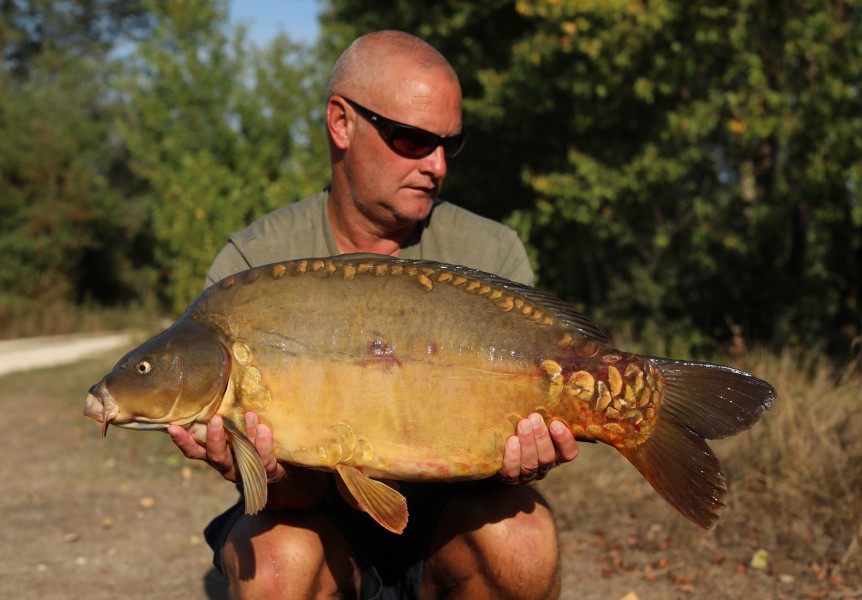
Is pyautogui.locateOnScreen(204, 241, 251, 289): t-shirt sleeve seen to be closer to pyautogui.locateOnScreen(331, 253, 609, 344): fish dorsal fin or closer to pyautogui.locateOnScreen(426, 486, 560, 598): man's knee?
pyautogui.locateOnScreen(331, 253, 609, 344): fish dorsal fin

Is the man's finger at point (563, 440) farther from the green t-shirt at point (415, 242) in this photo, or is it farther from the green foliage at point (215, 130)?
the green foliage at point (215, 130)

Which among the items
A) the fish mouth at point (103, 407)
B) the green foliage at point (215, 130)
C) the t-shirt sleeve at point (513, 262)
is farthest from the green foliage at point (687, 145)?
the fish mouth at point (103, 407)

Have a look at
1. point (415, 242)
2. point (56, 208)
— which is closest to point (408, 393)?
point (415, 242)

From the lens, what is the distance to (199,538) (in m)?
4.77

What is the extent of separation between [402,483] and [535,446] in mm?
724

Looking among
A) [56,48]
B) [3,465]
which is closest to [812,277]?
[3,465]

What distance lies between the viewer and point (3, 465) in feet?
21.1

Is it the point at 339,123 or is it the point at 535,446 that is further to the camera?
the point at 339,123

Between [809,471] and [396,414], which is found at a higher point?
[396,414]

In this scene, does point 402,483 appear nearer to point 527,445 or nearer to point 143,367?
point 527,445

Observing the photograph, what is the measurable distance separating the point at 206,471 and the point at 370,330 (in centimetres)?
403

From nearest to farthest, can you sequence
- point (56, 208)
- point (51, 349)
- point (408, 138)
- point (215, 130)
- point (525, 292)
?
point (525, 292) < point (408, 138) < point (215, 130) < point (51, 349) < point (56, 208)

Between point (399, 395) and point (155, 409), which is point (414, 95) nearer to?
point (399, 395)

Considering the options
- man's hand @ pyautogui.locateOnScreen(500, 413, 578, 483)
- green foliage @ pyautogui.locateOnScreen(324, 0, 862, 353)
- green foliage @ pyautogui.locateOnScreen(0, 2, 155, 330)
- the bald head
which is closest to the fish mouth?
man's hand @ pyautogui.locateOnScreen(500, 413, 578, 483)
